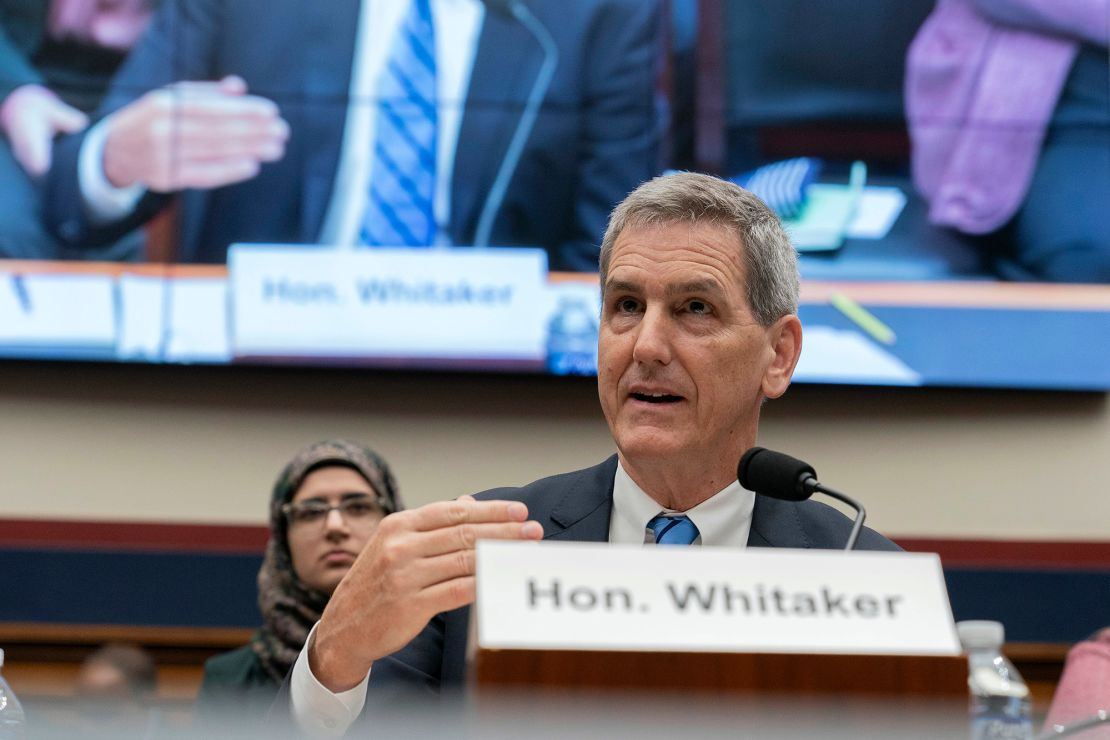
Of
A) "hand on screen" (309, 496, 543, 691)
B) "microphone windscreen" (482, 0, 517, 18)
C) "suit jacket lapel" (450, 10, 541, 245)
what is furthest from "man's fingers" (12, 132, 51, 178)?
"hand on screen" (309, 496, 543, 691)

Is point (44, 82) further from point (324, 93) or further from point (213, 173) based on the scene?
point (324, 93)

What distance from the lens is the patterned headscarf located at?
335 centimetres

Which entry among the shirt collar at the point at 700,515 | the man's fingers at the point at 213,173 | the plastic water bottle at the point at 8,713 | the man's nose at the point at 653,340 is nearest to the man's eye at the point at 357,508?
the man's fingers at the point at 213,173

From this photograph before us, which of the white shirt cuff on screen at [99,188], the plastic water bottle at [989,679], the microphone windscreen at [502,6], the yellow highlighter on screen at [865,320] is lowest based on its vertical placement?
the plastic water bottle at [989,679]

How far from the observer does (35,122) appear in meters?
4.29

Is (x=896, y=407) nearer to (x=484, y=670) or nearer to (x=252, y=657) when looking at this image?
(x=252, y=657)

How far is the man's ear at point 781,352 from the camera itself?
2.03 metres

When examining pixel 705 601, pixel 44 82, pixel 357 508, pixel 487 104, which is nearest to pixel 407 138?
pixel 487 104

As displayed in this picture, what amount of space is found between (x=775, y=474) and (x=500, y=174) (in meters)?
2.86

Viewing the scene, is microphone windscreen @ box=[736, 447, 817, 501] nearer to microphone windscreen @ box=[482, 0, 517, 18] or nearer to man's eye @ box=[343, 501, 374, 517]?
man's eye @ box=[343, 501, 374, 517]

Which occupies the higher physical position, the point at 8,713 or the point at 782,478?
the point at 782,478

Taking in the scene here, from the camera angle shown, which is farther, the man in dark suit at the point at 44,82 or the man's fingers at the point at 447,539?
the man in dark suit at the point at 44,82

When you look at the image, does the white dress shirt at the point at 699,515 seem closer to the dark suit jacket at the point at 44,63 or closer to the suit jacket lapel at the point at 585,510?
the suit jacket lapel at the point at 585,510

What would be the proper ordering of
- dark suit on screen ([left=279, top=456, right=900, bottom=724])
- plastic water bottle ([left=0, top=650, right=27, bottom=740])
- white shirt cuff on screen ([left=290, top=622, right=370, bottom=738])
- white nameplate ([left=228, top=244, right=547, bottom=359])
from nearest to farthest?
1. plastic water bottle ([left=0, top=650, right=27, bottom=740])
2. white shirt cuff on screen ([left=290, top=622, right=370, bottom=738])
3. dark suit on screen ([left=279, top=456, right=900, bottom=724])
4. white nameplate ([left=228, top=244, right=547, bottom=359])
